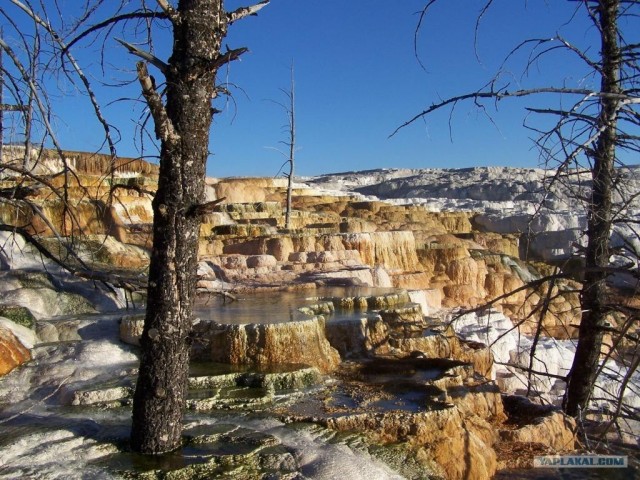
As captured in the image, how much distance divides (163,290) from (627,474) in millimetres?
4712

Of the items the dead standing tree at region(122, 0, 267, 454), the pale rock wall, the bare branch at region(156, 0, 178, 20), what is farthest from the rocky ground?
the bare branch at region(156, 0, 178, 20)

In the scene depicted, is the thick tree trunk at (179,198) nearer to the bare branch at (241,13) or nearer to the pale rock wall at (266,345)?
the bare branch at (241,13)

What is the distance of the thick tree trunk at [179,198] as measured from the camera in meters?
3.73

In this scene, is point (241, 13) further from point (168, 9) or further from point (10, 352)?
point (10, 352)

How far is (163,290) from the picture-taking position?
3770mm

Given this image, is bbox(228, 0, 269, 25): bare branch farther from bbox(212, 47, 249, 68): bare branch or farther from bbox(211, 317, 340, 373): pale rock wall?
bbox(211, 317, 340, 373): pale rock wall

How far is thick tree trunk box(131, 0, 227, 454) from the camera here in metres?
3.73

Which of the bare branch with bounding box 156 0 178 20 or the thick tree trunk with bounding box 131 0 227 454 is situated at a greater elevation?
the bare branch with bounding box 156 0 178 20

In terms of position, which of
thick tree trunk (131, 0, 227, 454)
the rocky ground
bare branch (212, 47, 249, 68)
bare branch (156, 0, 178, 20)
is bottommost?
the rocky ground

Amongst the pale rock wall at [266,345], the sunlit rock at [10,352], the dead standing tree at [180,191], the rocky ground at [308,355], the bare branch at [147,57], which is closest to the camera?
the bare branch at [147,57]

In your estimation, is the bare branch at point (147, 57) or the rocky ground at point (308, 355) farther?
the rocky ground at point (308, 355)

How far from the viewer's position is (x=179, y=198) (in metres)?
3.74

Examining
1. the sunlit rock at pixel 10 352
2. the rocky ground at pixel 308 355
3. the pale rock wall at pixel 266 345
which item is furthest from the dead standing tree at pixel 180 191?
the sunlit rock at pixel 10 352

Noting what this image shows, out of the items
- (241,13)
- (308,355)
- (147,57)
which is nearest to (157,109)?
(147,57)
